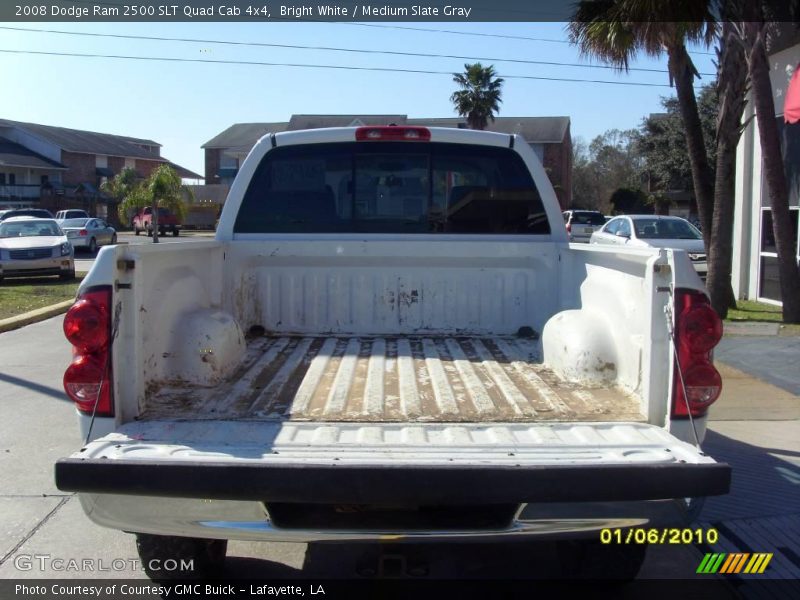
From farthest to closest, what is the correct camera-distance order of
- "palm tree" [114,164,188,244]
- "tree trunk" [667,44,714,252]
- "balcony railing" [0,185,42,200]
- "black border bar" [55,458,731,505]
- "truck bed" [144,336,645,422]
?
1. "balcony railing" [0,185,42,200]
2. "palm tree" [114,164,188,244]
3. "tree trunk" [667,44,714,252]
4. "truck bed" [144,336,645,422]
5. "black border bar" [55,458,731,505]

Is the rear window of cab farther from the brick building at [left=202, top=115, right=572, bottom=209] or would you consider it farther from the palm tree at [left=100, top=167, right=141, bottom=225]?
the palm tree at [left=100, top=167, right=141, bottom=225]

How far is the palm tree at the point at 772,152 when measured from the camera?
39.6ft

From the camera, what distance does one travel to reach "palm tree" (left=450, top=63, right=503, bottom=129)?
147ft

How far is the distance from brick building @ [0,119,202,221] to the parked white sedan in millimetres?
42941

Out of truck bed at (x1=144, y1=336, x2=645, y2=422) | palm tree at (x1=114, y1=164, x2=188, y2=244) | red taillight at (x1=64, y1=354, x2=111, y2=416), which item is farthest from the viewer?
palm tree at (x1=114, y1=164, x2=188, y2=244)

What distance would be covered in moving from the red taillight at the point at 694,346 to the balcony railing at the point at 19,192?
5578cm

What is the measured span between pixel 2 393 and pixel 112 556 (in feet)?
14.2

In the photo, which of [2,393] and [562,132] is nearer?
[2,393]

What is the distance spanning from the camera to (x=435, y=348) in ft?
15.9

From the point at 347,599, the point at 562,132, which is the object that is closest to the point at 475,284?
the point at 347,599

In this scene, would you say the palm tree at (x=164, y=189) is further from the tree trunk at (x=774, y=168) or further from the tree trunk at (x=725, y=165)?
the tree trunk at (x=774, y=168)

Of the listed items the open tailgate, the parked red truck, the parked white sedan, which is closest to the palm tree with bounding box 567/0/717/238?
the parked white sedan

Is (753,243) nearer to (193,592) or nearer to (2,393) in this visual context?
(2,393)

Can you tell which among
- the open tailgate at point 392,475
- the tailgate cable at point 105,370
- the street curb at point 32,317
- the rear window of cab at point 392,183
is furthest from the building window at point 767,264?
the tailgate cable at point 105,370
